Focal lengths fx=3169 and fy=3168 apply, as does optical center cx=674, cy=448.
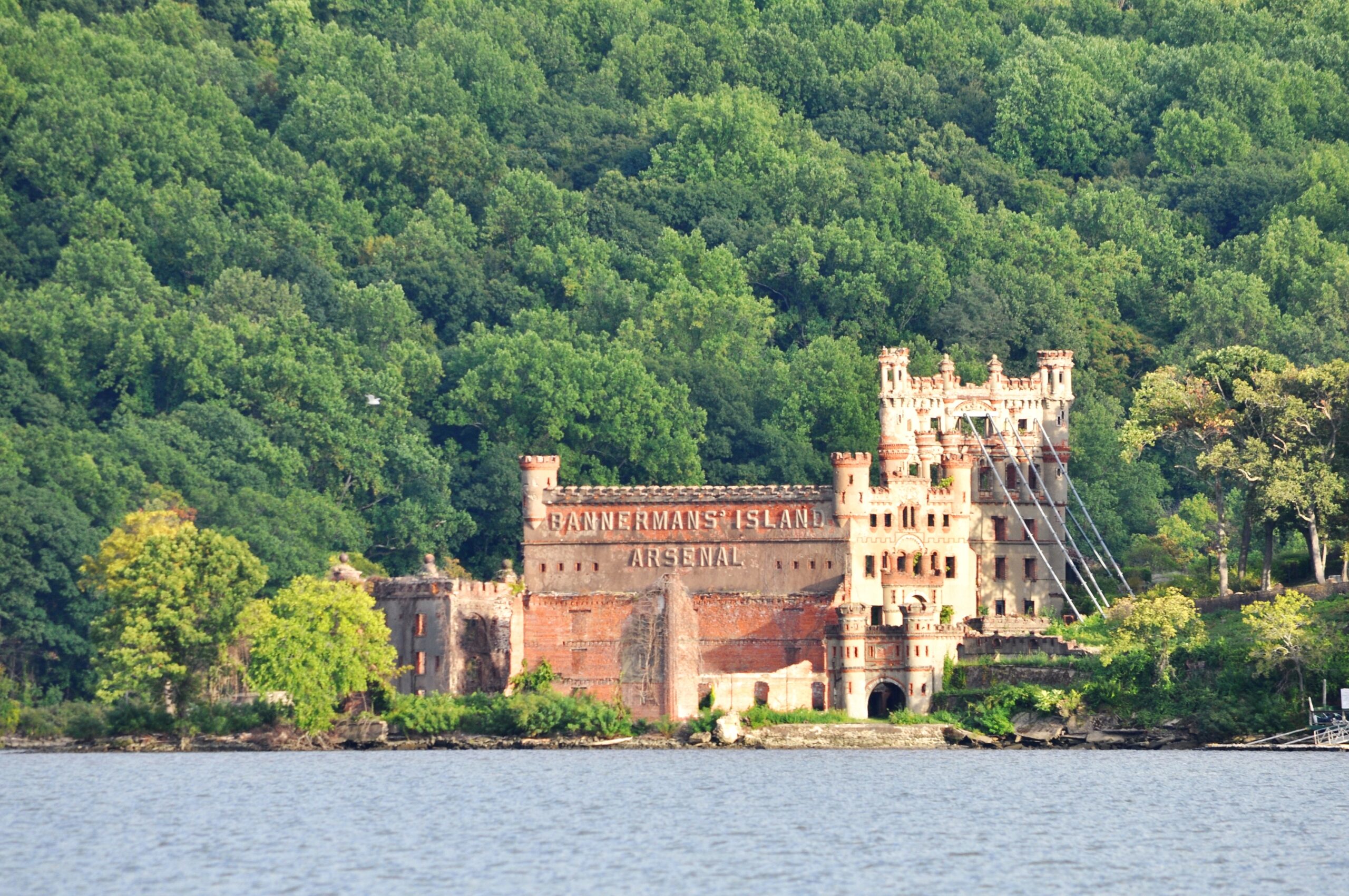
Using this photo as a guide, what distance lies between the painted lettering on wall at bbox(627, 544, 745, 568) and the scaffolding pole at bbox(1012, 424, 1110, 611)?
12.3 m

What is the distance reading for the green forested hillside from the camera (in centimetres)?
12569

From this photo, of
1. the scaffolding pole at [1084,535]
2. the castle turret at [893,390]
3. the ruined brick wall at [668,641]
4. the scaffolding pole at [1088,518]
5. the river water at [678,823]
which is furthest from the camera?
the castle turret at [893,390]

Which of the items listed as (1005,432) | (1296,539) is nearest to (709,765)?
(1005,432)

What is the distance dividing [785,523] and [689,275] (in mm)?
46157

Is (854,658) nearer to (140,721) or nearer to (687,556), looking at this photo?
(687,556)

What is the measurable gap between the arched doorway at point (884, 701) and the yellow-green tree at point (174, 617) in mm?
20503

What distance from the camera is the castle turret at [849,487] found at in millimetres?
104750

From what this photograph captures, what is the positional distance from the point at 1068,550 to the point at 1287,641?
63.3 feet

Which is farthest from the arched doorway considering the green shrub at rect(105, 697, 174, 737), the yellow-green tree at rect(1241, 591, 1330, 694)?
the green shrub at rect(105, 697, 174, 737)

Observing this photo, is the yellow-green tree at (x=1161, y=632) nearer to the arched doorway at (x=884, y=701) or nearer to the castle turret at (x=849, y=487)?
the arched doorway at (x=884, y=701)

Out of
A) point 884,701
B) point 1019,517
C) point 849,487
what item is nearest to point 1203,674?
point 884,701

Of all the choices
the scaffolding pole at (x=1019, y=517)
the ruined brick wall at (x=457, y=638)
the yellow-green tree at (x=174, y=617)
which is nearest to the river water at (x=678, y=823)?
the yellow-green tree at (x=174, y=617)

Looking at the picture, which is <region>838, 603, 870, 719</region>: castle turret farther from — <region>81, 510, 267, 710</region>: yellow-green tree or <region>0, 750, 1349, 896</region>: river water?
<region>81, 510, 267, 710</region>: yellow-green tree

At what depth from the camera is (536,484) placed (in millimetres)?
107188
